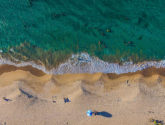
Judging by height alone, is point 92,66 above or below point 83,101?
above

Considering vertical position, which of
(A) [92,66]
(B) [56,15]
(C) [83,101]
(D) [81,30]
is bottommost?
(C) [83,101]

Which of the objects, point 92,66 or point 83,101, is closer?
point 83,101

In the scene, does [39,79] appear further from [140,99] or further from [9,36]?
[140,99]

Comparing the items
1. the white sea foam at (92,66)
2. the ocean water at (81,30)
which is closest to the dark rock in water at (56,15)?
the ocean water at (81,30)

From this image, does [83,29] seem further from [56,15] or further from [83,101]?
[83,101]

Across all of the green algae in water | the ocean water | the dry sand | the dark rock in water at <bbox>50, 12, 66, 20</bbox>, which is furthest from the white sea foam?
the dark rock in water at <bbox>50, 12, 66, 20</bbox>

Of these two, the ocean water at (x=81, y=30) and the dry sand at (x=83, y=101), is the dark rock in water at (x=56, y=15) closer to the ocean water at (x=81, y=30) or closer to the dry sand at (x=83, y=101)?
the ocean water at (x=81, y=30)

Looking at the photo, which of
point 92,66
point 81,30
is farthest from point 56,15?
point 92,66
